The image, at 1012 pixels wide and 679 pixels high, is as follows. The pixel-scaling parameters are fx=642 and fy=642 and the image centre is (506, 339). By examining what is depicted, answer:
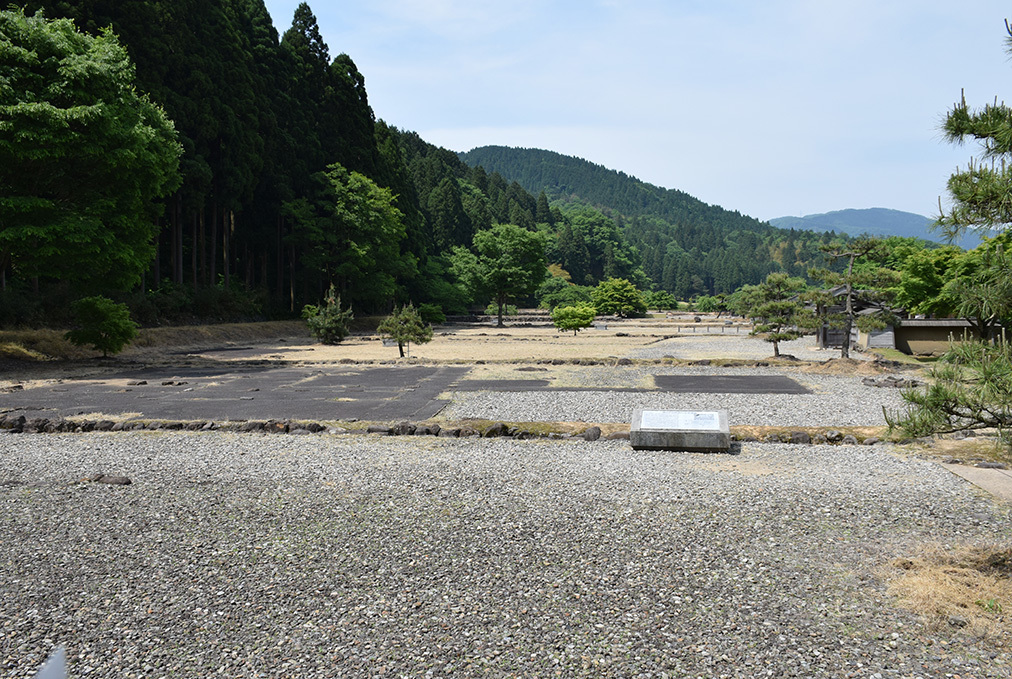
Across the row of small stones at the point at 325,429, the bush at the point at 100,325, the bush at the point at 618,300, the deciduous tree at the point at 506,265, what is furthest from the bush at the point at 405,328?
the bush at the point at 618,300

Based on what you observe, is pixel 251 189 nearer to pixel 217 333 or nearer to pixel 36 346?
pixel 217 333

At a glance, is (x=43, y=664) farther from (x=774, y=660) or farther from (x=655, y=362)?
(x=655, y=362)

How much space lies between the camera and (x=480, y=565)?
472 cm

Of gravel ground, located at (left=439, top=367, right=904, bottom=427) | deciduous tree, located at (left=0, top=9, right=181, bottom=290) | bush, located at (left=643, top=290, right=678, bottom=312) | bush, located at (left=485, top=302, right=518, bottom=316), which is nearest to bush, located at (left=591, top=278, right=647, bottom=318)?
bush, located at (left=485, top=302, right=518, bottom=316)

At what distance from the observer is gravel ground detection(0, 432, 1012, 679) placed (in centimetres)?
354

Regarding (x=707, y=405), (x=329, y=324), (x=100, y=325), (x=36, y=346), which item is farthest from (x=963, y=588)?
(x=329, y=324)

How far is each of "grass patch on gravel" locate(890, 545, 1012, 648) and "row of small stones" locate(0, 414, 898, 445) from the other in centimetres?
414

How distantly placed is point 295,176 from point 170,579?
41.6 metres

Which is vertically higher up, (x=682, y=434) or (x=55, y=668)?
(x=682, y=434)

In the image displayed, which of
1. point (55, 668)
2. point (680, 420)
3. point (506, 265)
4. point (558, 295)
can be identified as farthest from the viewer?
point (558, 295)

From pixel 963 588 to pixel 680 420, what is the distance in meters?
4.71

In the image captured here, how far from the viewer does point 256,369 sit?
19.5 metres

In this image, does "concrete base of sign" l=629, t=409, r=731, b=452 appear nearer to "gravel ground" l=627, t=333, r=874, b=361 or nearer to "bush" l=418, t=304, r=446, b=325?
"gravel ground" l=627, t=333, r=874, b=361

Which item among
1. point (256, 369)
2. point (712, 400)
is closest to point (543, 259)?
point (256, 369)
